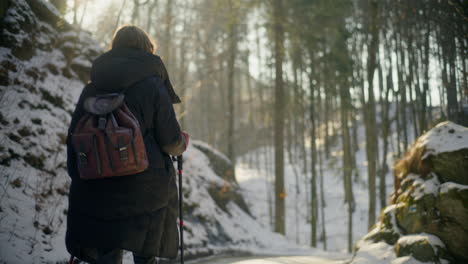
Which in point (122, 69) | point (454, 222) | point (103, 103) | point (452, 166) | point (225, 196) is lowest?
point (225, 196)

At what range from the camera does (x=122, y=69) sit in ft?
8.23

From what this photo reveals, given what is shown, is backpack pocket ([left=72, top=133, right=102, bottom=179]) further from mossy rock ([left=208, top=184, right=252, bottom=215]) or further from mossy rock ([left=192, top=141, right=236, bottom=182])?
mossy rock ([left=192, top=141, right=236, bottom=182])

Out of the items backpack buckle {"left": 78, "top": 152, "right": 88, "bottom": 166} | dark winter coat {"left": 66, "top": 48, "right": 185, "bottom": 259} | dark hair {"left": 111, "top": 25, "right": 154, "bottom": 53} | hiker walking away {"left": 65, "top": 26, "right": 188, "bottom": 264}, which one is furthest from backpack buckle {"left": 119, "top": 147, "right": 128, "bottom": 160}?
dark hair {"left": 111, "top": 25, "right": 154, "bottom": 53}

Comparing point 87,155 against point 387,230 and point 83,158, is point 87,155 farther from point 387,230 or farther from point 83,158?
point 387,230

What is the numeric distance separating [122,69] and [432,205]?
16.2ft

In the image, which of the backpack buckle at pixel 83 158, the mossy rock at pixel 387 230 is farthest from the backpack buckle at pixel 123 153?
the mossy rock at pixel 387 230

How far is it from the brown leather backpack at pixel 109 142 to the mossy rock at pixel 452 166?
485cm

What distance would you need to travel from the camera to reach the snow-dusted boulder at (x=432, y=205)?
4758 mm

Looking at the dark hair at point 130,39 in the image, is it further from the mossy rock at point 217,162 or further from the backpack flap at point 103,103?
the mossy rock at point 217,162

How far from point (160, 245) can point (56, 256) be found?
88.1 inches

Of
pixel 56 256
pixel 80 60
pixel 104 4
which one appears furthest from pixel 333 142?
pixel 56 256

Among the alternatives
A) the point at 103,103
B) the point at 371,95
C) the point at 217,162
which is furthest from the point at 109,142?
the point at 371,95

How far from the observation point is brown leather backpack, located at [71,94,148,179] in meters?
2.29

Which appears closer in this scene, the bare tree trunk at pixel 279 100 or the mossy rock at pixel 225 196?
the mossy rock at pixel 225 196
